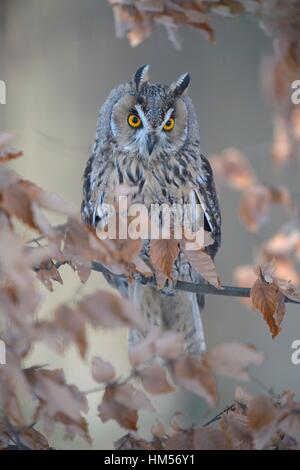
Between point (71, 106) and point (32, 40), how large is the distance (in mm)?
326

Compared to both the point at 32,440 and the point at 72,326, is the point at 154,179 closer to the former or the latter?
the point at 32,440

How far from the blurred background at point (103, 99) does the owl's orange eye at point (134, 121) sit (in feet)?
4.52

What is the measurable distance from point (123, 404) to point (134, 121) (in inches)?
34.8

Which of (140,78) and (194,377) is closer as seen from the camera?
(194,377)

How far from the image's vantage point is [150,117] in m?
1.56

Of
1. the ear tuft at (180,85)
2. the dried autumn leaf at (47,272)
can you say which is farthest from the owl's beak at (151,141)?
the dried autumn leaf at (47,272)

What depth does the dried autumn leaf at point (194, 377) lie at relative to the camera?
81cm

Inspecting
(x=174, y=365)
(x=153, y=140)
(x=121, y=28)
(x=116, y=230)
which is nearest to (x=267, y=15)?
(x=121, y=28)

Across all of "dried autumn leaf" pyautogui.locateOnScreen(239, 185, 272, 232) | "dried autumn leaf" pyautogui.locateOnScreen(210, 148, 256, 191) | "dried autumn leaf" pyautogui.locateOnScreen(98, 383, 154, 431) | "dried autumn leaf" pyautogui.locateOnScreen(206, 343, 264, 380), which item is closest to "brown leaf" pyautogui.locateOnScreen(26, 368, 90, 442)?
"dried autumn leaf" pyautogui.locateOnScreen(98, 383, 154, 431)

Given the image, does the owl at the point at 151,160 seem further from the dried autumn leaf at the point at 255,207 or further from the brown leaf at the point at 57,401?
the brown leaf at the point at 57,401

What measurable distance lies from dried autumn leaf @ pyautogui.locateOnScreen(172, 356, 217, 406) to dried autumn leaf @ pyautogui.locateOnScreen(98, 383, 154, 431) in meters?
0.06

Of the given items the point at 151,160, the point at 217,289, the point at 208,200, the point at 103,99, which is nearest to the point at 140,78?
the point at 151,160

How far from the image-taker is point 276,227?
3.04 m

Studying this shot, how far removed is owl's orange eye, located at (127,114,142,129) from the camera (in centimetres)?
160
